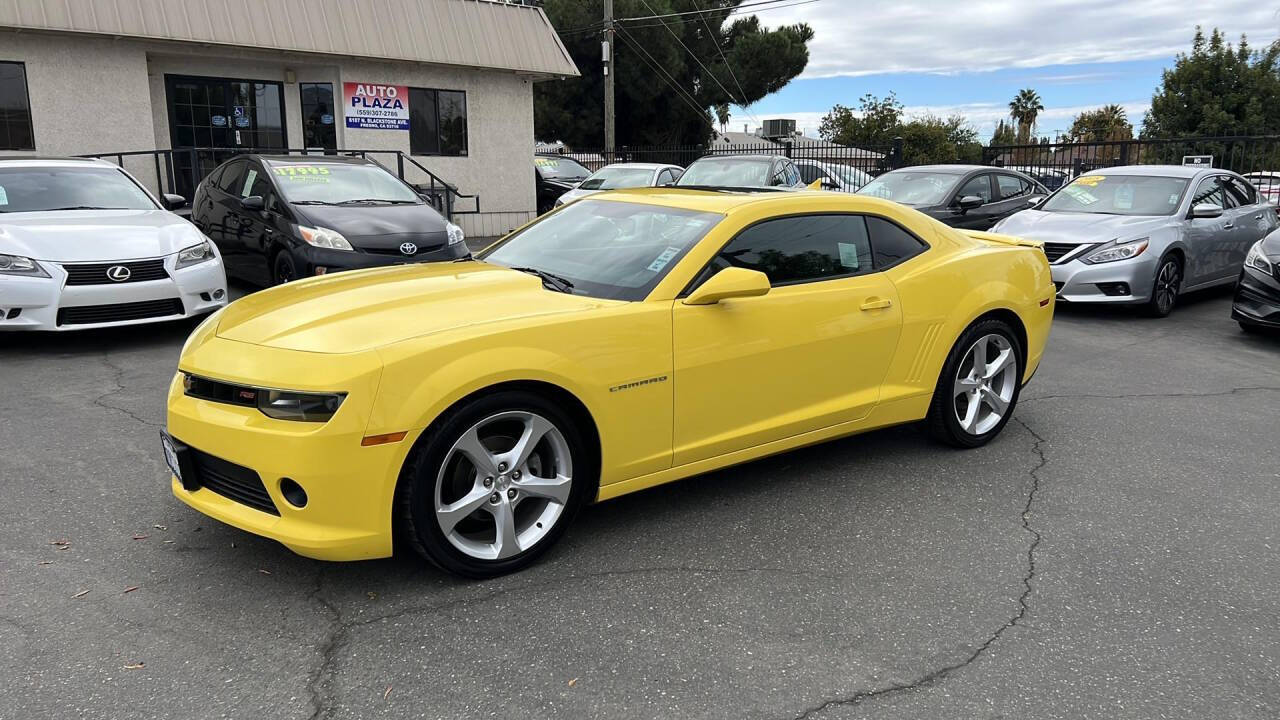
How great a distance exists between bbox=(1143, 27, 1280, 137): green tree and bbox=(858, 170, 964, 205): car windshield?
24245 mm

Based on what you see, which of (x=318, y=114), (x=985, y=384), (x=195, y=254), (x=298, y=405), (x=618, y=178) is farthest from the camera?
(x=318, y=114)

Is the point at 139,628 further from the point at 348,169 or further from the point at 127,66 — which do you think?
the point at 127,66

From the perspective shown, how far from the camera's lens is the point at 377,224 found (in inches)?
349

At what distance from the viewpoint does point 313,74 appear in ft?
54.5

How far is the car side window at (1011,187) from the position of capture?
1269 cm

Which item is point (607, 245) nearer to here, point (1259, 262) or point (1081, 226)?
point (1259, 262)

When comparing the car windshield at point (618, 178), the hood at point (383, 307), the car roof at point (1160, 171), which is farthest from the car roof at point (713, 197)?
the car windshield at point (618, 178)

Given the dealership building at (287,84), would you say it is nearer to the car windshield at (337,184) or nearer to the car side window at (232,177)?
the car side window at (232,177)

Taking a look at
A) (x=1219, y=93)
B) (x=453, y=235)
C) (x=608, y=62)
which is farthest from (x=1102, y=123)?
(x=453, y=235)

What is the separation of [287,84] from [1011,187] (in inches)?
497

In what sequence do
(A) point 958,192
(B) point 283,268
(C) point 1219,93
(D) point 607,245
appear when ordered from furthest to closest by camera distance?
(C) point 1219,93 → (A) point 958,192 → (B) point 283,268 → (D) point 607,245

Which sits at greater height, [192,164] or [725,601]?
[192,164]

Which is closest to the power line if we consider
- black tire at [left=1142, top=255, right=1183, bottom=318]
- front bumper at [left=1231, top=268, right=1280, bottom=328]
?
black tire at [left=1142, top=255, right=1183, bottom=318]

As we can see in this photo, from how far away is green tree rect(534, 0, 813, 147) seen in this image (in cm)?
3381
